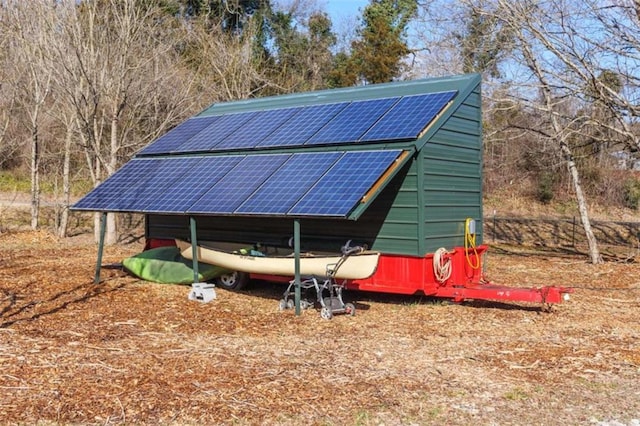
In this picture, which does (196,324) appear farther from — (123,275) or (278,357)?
(123,275)

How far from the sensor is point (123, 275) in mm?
14289

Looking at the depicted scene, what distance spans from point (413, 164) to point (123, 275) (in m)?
6.92

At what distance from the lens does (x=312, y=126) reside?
509 inches

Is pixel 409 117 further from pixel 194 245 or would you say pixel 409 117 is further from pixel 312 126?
pixel 194 245

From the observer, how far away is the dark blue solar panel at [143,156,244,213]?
12.0m

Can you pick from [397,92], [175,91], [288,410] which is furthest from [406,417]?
[175,91]

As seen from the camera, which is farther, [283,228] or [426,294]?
[283,228]

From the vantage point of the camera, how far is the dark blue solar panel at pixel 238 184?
11273mm

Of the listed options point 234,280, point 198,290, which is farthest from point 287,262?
point 234,280

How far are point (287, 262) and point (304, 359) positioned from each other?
11.3ft

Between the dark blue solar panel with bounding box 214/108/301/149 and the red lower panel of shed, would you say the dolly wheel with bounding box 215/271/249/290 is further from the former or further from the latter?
the dark blue solar panel with bounding box 214/108/301/149

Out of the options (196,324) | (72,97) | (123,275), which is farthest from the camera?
(72,97)

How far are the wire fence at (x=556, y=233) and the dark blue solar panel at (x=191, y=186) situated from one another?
14586mm

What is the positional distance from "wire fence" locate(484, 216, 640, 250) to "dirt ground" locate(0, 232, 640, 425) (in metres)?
11.5
